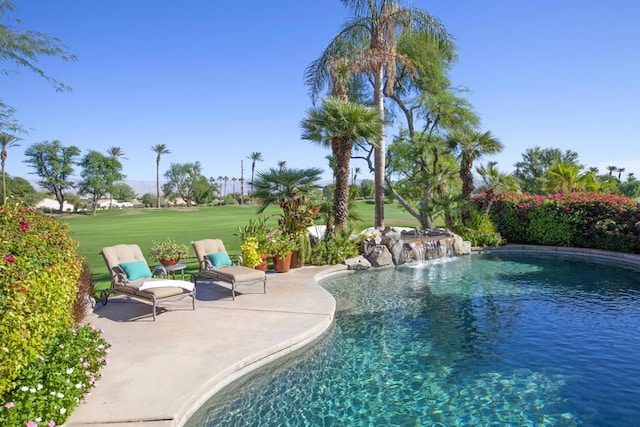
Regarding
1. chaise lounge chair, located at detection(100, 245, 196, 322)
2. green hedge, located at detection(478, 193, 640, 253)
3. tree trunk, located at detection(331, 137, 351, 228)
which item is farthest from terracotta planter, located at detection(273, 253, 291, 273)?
green hedge, located at detection(478, 193, 640, 253)

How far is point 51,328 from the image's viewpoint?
4039 mm

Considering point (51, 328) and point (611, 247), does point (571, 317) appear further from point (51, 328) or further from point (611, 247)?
point (611, 247)

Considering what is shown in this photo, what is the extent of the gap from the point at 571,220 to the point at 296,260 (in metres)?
11.7

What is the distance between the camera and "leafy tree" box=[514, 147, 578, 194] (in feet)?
154

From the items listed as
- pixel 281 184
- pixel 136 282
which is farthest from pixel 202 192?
pixel 136 282

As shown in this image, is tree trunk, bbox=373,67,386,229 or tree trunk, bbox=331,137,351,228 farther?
tree trunk, bbox=373,67,386,229

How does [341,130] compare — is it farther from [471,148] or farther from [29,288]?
[29,288]

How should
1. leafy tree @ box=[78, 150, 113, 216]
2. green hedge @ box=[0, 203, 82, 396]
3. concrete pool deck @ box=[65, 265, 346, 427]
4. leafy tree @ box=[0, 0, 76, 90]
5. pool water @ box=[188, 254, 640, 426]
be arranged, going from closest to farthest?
green hedge @ box=[0, 203, 82, 396] < concrete pool deck @ box=[65, 265, 346, 427] < pool water @ box=[188, 254, 640, 426] < leafy tree @ box=[0, 0, 76, 90] < leafy tree @ box=[78, 150, 113, 216]

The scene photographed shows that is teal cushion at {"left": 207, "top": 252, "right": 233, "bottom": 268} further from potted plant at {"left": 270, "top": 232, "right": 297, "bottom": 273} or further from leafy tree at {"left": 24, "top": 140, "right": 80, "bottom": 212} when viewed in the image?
leafy tree at {"left": 24, "top": 140, "right": 80, "bottom": 212}

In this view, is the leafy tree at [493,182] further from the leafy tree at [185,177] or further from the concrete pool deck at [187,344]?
the leafy tree at [185,177]

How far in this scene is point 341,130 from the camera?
1311 cm

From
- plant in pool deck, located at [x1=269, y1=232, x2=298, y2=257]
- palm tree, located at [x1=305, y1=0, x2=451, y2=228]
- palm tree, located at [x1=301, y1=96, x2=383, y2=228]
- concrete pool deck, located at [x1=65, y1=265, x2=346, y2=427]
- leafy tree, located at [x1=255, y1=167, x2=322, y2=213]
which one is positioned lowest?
concrete pool deck, located at [x1=65, y1=265, x2=346, y2=427]

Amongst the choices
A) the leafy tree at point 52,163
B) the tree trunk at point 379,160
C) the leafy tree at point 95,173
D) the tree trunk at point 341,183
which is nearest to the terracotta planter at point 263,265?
the tree trunk at point 341,183

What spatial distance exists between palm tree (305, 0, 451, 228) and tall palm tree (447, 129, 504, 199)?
139 inches
